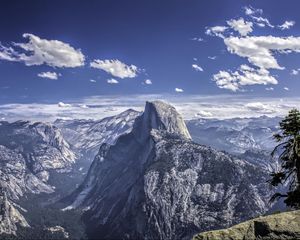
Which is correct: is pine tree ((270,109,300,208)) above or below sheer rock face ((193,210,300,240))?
above

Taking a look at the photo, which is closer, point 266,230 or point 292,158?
point 266,230

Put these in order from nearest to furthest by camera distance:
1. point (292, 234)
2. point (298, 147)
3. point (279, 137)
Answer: point (292, 234), point (298, 147), point (279, 137)

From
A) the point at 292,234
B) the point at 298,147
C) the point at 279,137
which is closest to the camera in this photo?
the point at 292,234

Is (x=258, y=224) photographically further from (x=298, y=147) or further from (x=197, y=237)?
(x=298, y=147)

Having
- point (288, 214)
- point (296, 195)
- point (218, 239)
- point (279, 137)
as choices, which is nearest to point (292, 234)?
point (288, 214)

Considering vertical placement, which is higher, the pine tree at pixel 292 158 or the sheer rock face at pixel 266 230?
the pine tree at pixel 292 158

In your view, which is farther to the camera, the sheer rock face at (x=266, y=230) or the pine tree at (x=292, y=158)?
the pine tree at (x=292, y=158)

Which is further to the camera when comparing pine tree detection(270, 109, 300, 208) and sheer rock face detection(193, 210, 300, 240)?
pine tree detection(270, 109, 300, 208)

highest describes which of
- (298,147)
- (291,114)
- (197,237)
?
(291,114)
